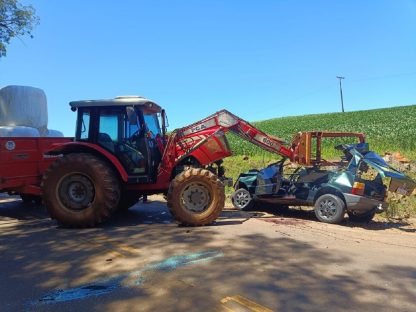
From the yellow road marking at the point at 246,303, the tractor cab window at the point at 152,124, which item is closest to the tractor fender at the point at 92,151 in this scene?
the tractor cab window at the point at 152,124

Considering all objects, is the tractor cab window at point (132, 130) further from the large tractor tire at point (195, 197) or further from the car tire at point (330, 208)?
the car tire at point (330, 208)

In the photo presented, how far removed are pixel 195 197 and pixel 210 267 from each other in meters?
3.03

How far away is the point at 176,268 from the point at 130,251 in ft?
3.93

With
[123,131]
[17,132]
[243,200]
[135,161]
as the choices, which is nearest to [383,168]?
[243,200]

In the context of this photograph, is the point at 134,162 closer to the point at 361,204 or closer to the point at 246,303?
the point at 361,204

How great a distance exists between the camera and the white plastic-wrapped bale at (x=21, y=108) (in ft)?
48.6

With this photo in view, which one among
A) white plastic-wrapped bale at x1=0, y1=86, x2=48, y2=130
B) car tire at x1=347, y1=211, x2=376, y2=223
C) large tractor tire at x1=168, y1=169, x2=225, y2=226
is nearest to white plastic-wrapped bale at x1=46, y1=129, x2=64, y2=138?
white plastic-wrapped bale at x1=0, y1=86, x2=48, y2=130

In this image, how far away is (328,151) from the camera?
21266 mm

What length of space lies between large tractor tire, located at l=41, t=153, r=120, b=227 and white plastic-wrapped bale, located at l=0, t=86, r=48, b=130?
746cm

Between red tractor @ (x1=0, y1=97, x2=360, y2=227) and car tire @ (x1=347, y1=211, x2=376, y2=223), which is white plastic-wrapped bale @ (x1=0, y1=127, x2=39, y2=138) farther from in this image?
car tire @ (x1=347, y1=211, x2=376, y2=223)

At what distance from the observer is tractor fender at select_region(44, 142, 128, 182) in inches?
333

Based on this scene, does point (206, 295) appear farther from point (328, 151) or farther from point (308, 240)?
point (328, 151)

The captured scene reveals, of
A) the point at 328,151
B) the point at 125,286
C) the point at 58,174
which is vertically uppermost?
the point at 328,151

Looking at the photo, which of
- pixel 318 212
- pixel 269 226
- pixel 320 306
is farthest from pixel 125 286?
pixel 318 212
